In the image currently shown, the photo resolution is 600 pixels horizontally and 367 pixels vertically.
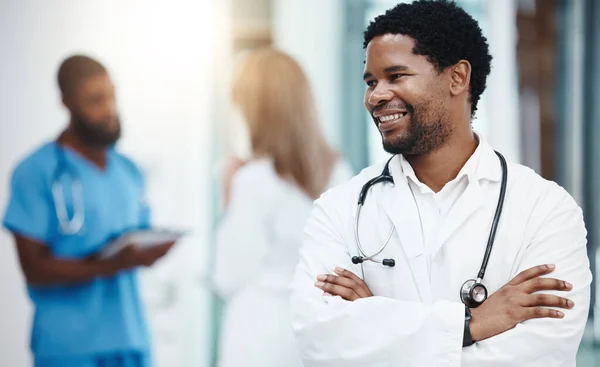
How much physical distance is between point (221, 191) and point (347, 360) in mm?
1392

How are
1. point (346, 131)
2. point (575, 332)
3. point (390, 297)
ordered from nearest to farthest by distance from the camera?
point (575, 332), point (390, 297), point (346, 131)

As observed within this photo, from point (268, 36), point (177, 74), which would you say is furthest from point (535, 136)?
point (177, 74)

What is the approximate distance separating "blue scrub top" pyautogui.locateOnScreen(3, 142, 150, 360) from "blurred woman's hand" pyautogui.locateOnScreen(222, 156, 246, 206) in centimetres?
35

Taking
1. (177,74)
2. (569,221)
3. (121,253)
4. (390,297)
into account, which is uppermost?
(177,74)

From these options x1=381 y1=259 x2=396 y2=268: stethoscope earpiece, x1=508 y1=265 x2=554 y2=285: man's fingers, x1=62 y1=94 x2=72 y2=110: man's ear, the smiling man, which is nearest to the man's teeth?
the smiling man

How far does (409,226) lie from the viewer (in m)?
1.47

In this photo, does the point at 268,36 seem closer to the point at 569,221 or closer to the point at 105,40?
the point at 105,40

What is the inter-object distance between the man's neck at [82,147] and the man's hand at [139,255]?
323 mm

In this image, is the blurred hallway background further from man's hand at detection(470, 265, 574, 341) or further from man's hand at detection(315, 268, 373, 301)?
man's hand at detection(470, 265, 574, 341)

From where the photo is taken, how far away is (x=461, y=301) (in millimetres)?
1405

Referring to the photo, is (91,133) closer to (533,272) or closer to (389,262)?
(389,262)

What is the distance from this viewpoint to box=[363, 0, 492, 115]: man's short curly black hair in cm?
149

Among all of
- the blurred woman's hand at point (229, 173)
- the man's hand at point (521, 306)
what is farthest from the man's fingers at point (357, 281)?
the blurred woman's hand at point (229, 173)

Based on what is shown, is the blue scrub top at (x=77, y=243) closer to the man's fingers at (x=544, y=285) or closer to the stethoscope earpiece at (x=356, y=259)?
the stethoscope earpiece at (x=356, y=259)
